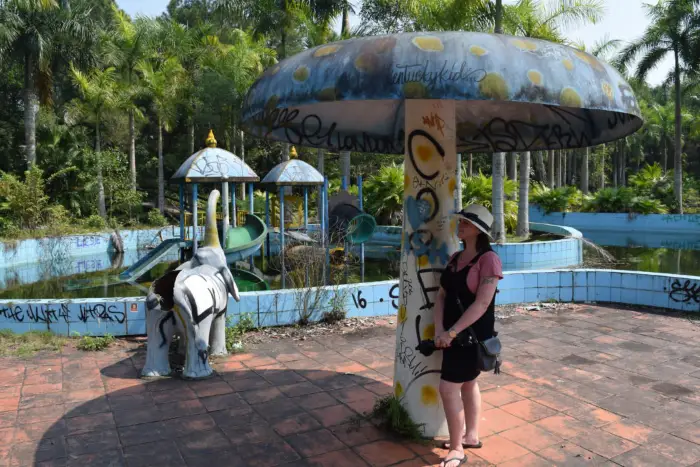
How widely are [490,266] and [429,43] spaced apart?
1325mm

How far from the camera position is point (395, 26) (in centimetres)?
2147

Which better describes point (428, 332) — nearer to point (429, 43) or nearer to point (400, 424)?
point (400, 424)

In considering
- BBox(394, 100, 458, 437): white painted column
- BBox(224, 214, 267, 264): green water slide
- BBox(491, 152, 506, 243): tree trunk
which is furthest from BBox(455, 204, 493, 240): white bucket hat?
BBox(491, 152, 506, 243): tree trunk

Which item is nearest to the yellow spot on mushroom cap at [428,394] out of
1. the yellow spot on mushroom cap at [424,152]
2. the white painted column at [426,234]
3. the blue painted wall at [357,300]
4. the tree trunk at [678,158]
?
the white painted column at [426,234]

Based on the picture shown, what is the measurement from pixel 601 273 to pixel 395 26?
1599 centimetres

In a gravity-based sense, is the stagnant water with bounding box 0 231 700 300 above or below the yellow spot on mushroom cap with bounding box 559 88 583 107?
below

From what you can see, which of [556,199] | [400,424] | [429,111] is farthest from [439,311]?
[556,199]

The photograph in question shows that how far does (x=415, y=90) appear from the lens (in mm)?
2566

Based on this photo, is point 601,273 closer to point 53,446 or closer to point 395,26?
point 53,446

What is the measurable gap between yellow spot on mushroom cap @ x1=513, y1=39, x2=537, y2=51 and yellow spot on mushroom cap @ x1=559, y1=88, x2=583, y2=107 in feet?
0.90

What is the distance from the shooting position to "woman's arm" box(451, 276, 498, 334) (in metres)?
3.25

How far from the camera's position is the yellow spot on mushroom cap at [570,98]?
261 centimetres

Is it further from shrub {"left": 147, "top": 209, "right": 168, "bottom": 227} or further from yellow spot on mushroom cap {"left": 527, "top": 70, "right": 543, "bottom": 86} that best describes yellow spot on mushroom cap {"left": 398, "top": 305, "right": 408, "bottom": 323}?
shrub {"left": 147, "top": 209, "right": 168, "bottom": 227}

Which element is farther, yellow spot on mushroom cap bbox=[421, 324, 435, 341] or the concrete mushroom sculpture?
Result: yellow spot on mushroom cap bbox=[421, 324, 435, 341]
